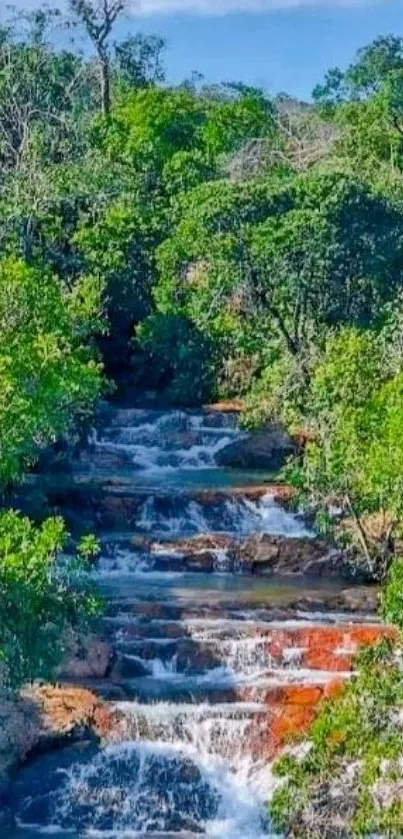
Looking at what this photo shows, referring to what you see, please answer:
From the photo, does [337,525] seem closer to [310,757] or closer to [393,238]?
[310,757]

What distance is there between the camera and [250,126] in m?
63.2

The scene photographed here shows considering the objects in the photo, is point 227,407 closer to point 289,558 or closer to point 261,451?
point 261,451

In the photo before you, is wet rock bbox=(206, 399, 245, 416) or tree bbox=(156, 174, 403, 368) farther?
wet rock bbox=(206, 399, 245, 416)

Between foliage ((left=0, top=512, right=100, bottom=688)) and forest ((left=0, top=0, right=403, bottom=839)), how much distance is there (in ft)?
0.10

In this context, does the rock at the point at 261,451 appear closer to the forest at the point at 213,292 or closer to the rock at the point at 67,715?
the forest at the point at 213,292

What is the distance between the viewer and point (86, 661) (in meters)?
27.1

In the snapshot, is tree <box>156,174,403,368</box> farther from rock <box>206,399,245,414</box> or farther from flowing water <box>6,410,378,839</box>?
flowing water <box>6,410,378,839</box>

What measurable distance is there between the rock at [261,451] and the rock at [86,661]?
1544 cm

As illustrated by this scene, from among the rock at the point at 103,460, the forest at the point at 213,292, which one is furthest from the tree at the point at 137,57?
the rock at the point at 103,460

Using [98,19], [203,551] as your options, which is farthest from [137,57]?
[203,551]

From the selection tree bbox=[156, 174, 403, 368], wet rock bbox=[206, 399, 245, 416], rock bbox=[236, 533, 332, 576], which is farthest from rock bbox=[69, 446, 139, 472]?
rock bbox=[236, 533, 332, 576]

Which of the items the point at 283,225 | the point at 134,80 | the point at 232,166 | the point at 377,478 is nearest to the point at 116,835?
the point at 377,478

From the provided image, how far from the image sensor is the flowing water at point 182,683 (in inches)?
942

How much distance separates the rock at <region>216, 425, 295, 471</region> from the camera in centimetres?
4228
